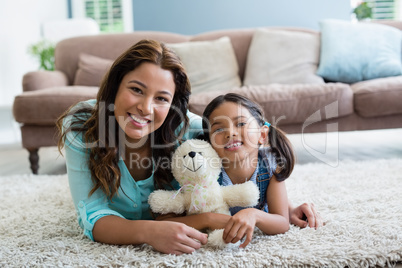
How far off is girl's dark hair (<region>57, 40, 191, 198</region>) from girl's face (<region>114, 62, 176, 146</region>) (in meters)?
0.03

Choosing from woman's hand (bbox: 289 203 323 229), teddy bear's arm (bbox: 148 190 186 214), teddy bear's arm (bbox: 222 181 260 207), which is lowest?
woman's hand (bbox: 289 203 323 229)

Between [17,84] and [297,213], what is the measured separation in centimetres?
386

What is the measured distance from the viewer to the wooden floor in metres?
2.50

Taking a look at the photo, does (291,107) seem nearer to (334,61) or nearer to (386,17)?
(334,61)

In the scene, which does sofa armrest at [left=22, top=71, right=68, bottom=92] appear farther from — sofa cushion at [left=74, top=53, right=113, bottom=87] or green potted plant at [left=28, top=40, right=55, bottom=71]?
green potted plant at [left=28, top=40, right=55, bottom=71]

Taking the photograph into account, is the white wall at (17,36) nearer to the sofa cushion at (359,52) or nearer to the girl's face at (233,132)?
the sofa cushion at (359,52)

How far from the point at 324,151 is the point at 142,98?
206 cm

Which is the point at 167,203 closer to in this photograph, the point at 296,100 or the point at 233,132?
the point at 233,132

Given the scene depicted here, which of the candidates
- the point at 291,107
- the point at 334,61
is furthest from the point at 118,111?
the point at 334,61

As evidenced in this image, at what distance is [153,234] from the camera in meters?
0.97

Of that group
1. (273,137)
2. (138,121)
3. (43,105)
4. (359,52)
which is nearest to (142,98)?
(138,121)

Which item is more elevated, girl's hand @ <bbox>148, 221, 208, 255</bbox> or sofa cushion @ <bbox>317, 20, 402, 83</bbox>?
sofa cushion @ <bbox>317, 20, 402, 83</bbox>

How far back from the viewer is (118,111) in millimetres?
1104

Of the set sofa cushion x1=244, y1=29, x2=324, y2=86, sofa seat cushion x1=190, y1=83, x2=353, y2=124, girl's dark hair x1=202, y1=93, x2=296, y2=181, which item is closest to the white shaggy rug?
girl's dark hair x1=202, y1=93, x2=296, y2=181
